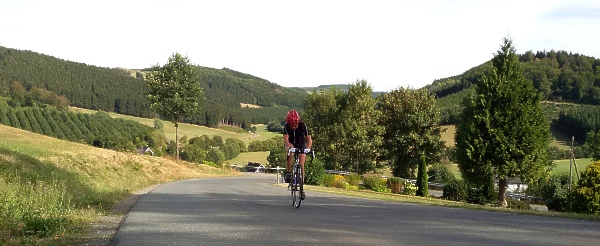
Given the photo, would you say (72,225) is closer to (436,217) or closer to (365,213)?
(365,213)

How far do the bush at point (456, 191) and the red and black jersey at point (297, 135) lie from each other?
2380 cm

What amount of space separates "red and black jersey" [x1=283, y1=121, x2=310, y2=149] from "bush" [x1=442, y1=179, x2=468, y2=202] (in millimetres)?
23797

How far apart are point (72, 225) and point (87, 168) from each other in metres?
20.6

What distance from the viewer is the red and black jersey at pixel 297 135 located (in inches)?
480

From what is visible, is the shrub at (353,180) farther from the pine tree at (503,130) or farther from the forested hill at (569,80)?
the forested hill at (569,80)

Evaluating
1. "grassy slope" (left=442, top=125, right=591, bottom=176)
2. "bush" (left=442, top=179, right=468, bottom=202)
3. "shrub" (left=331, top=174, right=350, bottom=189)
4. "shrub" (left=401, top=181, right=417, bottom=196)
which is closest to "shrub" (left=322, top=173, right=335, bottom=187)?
"shrub" (left=331, top=174, right=350, bottom=189)

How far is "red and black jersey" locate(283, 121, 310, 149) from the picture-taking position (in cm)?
1219

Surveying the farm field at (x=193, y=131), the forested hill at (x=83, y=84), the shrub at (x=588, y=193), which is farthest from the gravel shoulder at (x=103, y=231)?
the farm field at (x=193, y=131)

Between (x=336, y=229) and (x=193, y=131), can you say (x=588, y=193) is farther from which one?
(x=193, y=131)

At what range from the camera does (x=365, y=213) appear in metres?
11.0

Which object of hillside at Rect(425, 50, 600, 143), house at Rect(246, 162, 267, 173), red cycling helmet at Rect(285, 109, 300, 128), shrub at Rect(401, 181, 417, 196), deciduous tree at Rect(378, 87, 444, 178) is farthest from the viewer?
hillside at Rect(425, 50, 600, 143)

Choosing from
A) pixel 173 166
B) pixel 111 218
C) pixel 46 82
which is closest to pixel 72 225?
pixel 111 218

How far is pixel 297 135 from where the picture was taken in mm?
12273

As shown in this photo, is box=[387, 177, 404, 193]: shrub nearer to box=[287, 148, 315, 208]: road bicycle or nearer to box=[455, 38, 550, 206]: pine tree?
box=[455, 38, 550, 206]: pine tree
